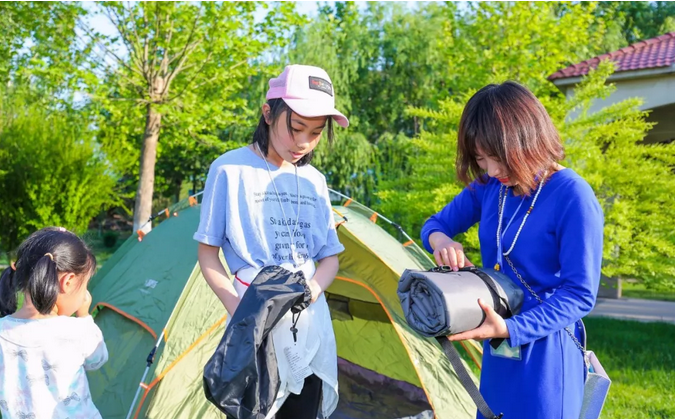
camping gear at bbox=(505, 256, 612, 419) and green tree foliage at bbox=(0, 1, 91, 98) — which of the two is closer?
camping gear at bbox=(505, 256, 612, 419)

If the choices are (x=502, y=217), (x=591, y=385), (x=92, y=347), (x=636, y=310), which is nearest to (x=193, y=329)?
(x=92, y=347)

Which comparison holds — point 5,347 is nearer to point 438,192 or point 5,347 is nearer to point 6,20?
point 438,192

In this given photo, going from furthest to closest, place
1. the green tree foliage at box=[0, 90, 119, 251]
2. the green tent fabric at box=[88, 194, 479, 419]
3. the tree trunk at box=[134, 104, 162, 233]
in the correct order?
the green tree foliage at box=[0, 90, 119, 251]
the tree trunk at box=[134, 104, 162, 233]
the green tent fabric at box=[88, 194, 479, 419]

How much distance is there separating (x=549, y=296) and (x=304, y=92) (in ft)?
2.76

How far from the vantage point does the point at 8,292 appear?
2.07 m

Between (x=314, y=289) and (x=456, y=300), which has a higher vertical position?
(x=456, y=300)

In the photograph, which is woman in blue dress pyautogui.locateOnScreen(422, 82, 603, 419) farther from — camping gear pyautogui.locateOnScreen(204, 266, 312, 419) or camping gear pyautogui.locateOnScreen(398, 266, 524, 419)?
camping gear pyautogui.locateOnScreen(204, 266, 312, 419)

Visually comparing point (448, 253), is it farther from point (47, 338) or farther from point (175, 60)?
point (175, 60)

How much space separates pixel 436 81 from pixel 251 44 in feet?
19.2

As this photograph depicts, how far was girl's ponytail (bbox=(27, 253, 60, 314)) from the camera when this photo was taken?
1889mm

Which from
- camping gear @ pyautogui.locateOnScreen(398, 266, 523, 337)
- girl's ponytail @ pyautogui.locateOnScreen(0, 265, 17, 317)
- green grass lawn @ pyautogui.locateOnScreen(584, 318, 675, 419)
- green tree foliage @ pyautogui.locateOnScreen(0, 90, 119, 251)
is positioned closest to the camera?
camping gear @ pyautogui.locateOnScreen(398, 266, 523, 337)

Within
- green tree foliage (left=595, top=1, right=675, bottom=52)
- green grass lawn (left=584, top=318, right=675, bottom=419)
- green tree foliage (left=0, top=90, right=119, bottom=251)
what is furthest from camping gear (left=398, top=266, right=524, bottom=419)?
green tree foliage (left=595, top=1, right=675, bottom=52)

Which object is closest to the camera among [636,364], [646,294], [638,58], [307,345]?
[307,345]

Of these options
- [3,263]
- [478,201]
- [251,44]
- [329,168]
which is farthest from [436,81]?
[478,201]
